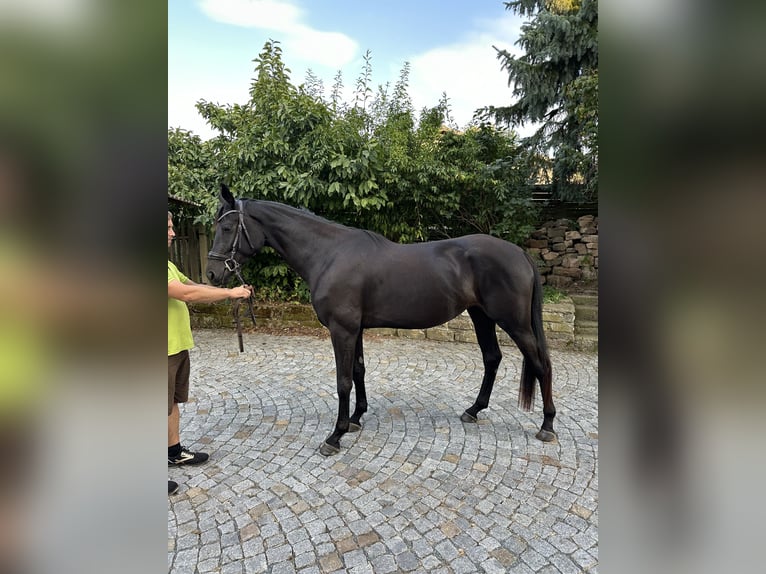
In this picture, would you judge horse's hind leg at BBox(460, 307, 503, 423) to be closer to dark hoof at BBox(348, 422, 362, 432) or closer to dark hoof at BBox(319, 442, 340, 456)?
dark hoof at BBox(348, 422, 362, 432)

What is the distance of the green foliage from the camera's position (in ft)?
20.3

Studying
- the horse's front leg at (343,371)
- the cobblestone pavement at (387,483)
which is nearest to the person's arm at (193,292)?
the horse's front leg at (343,371)

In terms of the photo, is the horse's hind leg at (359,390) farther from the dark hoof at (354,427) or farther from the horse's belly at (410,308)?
the horse's belly at (410,308)

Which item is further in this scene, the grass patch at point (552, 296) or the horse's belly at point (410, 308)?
the grass patch at point (552, 296)

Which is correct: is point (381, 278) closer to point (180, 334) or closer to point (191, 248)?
point (180, 334)

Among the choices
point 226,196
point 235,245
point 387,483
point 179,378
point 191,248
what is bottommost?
point 387,483

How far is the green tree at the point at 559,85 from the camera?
6820 mm

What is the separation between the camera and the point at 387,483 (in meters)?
2.52

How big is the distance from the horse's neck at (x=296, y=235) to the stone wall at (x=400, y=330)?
328cm

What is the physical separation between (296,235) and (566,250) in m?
6.40

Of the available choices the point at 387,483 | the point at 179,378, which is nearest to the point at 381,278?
the point at 387,483

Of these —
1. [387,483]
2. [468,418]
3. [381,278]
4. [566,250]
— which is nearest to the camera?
[387,483]
